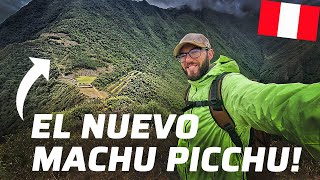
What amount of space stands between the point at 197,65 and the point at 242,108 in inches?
44.7

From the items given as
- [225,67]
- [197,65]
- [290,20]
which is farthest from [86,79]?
[225,67]

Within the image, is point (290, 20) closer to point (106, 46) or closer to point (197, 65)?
point (197, 65)

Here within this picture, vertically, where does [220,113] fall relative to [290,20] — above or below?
below

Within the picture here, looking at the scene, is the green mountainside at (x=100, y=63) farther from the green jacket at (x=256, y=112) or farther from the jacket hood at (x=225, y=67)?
the jacket hood at (x=225, y=67)

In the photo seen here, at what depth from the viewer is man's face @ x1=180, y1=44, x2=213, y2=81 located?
7.97 ft

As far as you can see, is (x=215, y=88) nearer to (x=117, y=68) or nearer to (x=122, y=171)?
(x=122, y=171)

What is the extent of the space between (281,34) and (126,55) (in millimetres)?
116451

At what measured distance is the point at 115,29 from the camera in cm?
14288

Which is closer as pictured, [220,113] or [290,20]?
[220,113]

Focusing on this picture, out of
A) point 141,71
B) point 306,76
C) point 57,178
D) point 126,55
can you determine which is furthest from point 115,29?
point 57,178

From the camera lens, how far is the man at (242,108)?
921 millimetres

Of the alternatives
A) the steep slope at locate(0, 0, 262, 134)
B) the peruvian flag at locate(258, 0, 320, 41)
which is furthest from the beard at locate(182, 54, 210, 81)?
the steep slope at locate(0, 0, 262, 134)

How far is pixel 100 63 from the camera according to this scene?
10075 cm

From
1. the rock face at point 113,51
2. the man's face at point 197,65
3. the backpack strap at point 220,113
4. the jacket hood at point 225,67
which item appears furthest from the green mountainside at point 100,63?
the jacket hood at point 225,67
